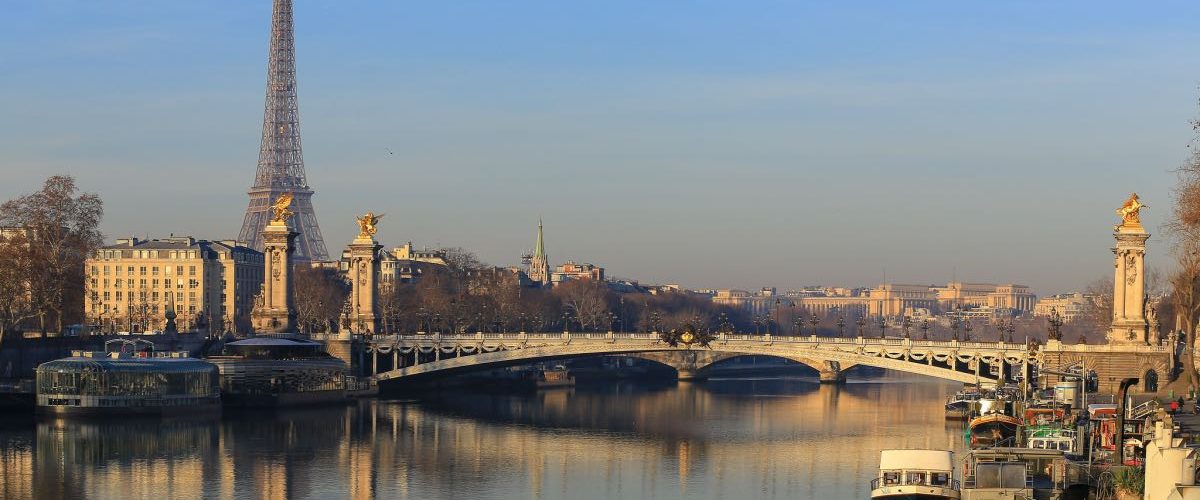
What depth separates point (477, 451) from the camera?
67.3 metres

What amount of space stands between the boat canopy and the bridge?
31402mm

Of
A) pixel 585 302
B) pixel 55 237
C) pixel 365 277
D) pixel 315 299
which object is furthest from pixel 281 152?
pixel 55 237

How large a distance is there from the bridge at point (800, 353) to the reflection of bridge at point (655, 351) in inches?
1.9

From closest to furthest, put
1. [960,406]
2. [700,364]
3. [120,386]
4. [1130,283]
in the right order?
1. [120,386]
2. [1130,283]
3. [960,406]
4. [700,364]

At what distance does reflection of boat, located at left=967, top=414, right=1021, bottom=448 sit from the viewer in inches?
2397

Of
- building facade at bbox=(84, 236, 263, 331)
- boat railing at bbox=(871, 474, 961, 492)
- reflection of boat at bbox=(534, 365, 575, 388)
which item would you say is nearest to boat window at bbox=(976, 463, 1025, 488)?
boat railing at bbox=(871, 474, 961, 492)

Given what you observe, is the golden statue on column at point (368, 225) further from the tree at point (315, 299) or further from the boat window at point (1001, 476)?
the boat window at point (1001, 476)

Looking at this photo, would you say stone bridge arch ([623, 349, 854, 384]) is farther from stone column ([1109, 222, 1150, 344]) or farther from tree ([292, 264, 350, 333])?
stone column ([1109, 222, 1150, 344])

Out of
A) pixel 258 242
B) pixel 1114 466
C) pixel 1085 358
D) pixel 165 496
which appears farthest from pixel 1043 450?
pixel 258 242

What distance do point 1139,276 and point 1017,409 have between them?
54.5ft

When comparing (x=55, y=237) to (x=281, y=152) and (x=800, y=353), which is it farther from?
(x=281, y=152)

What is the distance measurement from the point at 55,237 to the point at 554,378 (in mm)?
37756

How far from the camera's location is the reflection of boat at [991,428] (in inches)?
2397

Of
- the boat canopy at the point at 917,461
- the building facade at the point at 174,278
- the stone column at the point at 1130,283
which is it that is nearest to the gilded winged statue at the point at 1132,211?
the stone column at the point at 1130,283
